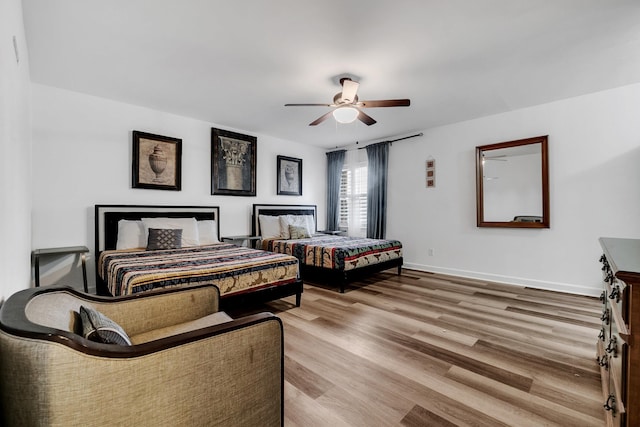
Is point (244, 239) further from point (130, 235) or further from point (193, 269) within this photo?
point (193, 269)

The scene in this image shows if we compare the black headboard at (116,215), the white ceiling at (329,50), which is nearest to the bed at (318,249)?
the black headboard at (116,215)

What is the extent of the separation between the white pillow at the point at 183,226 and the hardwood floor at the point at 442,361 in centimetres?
155

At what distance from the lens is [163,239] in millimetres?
3604

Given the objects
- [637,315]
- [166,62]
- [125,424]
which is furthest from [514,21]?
[125,424]

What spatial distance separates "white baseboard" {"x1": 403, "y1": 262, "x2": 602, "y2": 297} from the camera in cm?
356

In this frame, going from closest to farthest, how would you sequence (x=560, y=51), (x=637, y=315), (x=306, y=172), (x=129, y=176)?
(x=637, y=315), (x=560, y=51), (x=129, y=176), (x=306, y=172)

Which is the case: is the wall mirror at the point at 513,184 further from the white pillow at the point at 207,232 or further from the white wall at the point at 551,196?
the white pillow at the point at 207,232

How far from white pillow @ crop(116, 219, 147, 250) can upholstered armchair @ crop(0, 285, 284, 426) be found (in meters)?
2.56

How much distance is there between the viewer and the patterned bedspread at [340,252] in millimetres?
3826

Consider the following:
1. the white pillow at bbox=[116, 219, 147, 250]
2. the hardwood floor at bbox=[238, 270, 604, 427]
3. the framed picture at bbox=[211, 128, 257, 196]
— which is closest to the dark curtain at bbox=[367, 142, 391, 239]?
the hardwood floor at bbox=[238, 270, 604, 427]

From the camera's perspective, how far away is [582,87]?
3346 millimetres

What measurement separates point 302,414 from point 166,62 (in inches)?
126

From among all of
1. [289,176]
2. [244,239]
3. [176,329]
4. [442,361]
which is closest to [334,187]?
[289,176]

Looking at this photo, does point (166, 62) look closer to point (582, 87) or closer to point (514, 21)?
point (514, 21)
